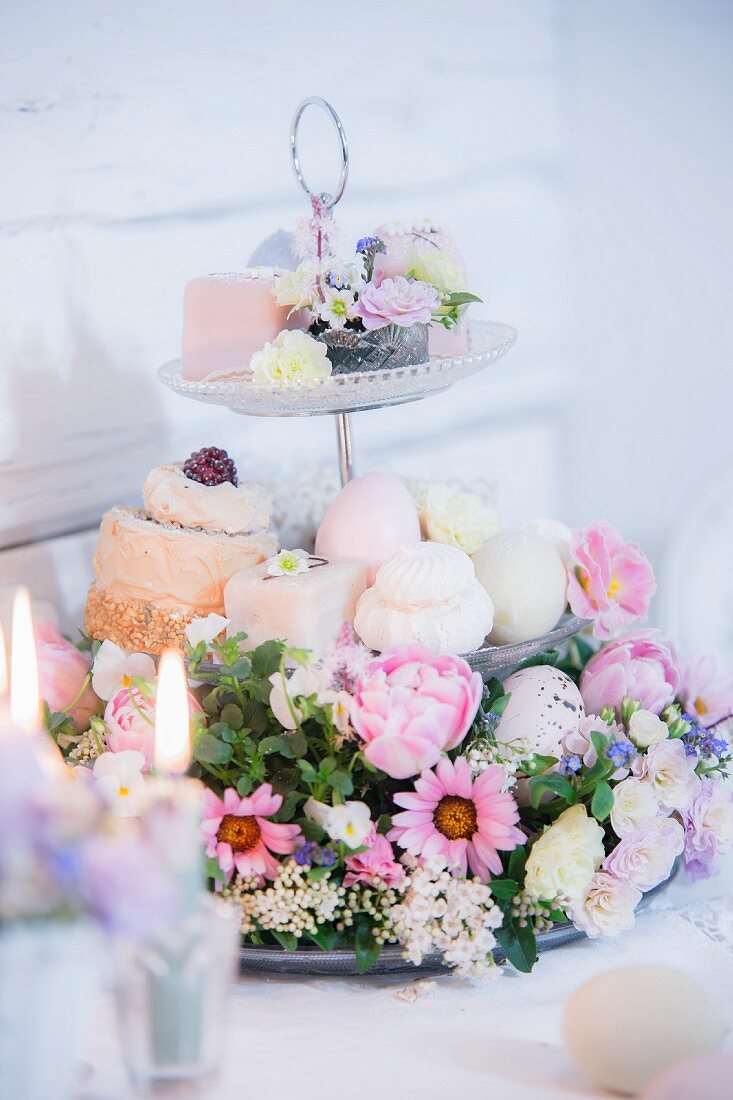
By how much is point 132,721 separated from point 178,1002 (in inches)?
14.7

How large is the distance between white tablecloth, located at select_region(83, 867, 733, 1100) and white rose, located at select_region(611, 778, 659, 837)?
0.10 m

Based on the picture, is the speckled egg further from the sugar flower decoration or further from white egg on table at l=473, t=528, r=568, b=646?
the sugar flower decoration

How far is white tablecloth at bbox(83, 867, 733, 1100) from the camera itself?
0.71m

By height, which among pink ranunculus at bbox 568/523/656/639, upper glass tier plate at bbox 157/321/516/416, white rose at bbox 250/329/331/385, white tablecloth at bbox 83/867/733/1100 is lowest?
white tablecloth at bbox 83/867/733/1100

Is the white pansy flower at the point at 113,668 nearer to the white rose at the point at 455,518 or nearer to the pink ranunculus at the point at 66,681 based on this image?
the pink ranunculus at the point at 66,681

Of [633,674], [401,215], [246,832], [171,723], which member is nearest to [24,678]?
[171,723]

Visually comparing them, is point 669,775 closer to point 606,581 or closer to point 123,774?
point 606,581

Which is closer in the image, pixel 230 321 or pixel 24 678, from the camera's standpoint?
pixel 24 678

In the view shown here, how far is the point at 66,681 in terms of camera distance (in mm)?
990

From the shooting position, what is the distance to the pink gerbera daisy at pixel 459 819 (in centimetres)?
85

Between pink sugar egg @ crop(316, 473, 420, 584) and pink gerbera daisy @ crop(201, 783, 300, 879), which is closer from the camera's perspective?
pink gerbera daisy @ crop(201, 783, 300, 879)

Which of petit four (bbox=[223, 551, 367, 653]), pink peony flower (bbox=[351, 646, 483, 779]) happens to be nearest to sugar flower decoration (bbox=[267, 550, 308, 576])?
petit four (bbox=[223, 551, 367, 653])

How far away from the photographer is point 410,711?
2.70 feet

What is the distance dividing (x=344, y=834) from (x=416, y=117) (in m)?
0.88
